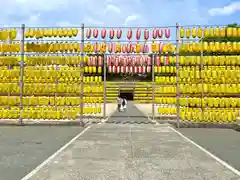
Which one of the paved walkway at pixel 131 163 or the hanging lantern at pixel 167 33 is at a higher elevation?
the hanging lantern at pixel 167 33

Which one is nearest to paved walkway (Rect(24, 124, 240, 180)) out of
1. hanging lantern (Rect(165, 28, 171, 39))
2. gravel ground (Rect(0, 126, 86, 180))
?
gravel ground (Rect(0, 126, 86, 180))

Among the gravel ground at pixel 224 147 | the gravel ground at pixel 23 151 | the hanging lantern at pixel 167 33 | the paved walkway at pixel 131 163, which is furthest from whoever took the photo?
the hanging lantern at pixel 167 33

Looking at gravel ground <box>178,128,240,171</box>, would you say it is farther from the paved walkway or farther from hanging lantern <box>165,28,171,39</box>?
hanging lantern <box>165,28,171,39</box>

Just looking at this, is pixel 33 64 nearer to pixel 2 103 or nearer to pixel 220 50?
pixel 2 103

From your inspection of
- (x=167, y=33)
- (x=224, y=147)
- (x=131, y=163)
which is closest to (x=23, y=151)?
(x=131, y=163)

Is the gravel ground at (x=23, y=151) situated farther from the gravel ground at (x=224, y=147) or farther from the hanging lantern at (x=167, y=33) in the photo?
the hanging lantern at (x=167, y=33)

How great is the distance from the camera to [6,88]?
19234mm

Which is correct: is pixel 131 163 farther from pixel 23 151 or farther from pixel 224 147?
pixel 224 147

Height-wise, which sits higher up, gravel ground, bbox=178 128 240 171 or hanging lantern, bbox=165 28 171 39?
hanging lantern, bbox=165 28 171 39

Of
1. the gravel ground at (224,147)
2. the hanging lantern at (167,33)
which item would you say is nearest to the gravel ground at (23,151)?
the gravel ground at (224,147)

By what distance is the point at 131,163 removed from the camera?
8703 millimetres

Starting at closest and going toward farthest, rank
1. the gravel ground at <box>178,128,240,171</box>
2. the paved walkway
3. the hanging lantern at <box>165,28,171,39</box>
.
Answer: the paved walkway, the gravel ground at <box>178,128,240,171</box>, the hanging lantern at <box>165,28,171,39</box>

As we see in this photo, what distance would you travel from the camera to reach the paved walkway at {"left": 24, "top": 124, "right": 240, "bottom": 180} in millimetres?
7395

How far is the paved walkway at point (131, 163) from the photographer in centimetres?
739
